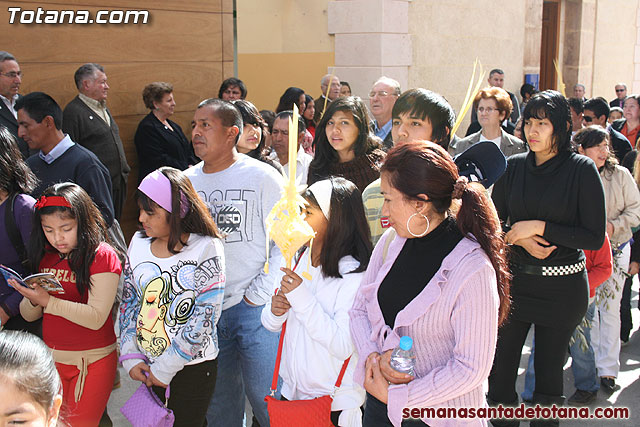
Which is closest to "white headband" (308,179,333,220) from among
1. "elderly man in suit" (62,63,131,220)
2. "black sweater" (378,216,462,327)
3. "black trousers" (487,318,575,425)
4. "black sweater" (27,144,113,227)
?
"black sweater" (378,216,462,327)

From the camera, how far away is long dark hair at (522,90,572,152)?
3.95 metres

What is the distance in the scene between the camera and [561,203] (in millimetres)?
3861

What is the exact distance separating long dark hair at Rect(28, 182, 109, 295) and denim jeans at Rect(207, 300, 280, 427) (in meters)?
0.78

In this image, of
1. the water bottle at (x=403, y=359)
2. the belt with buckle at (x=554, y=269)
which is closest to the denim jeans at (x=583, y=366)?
the belt with buckle at (x=554, y=269)

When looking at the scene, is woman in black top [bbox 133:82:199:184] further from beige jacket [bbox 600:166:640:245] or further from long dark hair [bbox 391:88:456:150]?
beige jacket [bbox 600:166:640:245]

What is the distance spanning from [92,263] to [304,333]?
4.11ft

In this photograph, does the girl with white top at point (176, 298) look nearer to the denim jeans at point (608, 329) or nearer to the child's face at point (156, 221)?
the child's face at point (156, 221)

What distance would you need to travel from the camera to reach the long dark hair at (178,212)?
3.28 m

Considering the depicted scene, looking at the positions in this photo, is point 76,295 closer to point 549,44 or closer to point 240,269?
point 240,269

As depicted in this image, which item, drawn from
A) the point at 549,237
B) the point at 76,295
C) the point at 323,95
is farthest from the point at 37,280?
the point at 323,95

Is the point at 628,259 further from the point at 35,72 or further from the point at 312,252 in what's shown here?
the point at 35,72

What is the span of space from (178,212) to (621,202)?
3.63m

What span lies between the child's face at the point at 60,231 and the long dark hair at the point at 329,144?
1592mm
